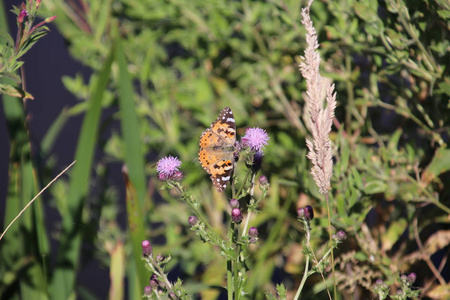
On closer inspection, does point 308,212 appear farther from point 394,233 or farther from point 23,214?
point 23,214

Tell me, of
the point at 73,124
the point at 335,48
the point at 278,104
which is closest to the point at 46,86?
the point at 73,124

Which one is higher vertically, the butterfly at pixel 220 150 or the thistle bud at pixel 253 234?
the butterfly at pixel 220 150

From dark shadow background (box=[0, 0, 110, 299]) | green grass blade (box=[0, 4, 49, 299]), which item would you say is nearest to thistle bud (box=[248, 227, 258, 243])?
green grass blade (box=[0, 4, 49, 299])

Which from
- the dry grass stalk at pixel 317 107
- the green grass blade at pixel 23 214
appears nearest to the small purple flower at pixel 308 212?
the dry grass stalk at pixel 317 107

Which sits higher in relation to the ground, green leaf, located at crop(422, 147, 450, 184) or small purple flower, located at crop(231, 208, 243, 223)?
small purple flower, located at crop(231, 208, 243, 223)

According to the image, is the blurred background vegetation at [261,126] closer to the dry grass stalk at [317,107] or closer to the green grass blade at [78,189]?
the green grass blade at [78,189]

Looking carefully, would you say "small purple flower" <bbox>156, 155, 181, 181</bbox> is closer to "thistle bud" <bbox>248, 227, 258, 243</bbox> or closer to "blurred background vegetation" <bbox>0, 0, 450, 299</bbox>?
"thistle bud" <bbox>248, 227, 258, 243</bbox>

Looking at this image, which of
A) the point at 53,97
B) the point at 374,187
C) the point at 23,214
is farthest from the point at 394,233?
the point at 53,97
